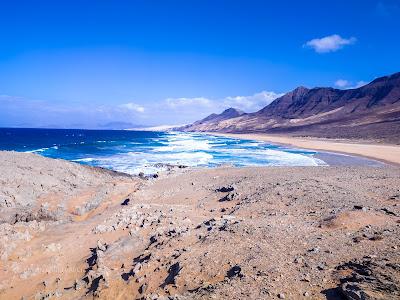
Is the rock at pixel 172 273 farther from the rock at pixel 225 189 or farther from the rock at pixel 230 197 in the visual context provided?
the rock at pixel 225 189

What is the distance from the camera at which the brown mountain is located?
278 ft

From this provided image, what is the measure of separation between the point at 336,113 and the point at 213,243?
451 feet

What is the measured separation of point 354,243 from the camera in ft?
23.1

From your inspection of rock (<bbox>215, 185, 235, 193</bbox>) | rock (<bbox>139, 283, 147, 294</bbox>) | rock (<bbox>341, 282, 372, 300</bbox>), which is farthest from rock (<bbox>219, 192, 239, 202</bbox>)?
rock (<bbox>341, 282, 372, 300</bbox>)

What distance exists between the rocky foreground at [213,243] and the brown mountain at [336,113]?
201 ft

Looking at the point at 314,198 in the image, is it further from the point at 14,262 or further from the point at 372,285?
the point at 14,262

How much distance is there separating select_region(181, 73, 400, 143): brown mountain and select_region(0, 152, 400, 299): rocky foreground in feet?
201

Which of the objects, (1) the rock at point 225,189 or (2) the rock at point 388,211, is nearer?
(2) the rock at point 388,211

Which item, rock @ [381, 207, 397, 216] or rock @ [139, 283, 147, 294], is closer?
rock @ [139, 283, 147, 294]

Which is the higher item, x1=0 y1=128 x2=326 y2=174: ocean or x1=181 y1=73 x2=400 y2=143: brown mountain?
x1=181 y1=73 x2=400 y2=143: brown mountain

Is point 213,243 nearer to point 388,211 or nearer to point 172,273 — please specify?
point 172,273

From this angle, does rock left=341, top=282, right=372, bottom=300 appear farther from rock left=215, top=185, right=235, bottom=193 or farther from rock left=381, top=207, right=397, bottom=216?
rock left=215, top=185, right=235, bottom=193

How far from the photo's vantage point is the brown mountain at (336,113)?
84.9 meters

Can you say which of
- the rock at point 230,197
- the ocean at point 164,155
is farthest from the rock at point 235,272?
the ocean at point 164,155
